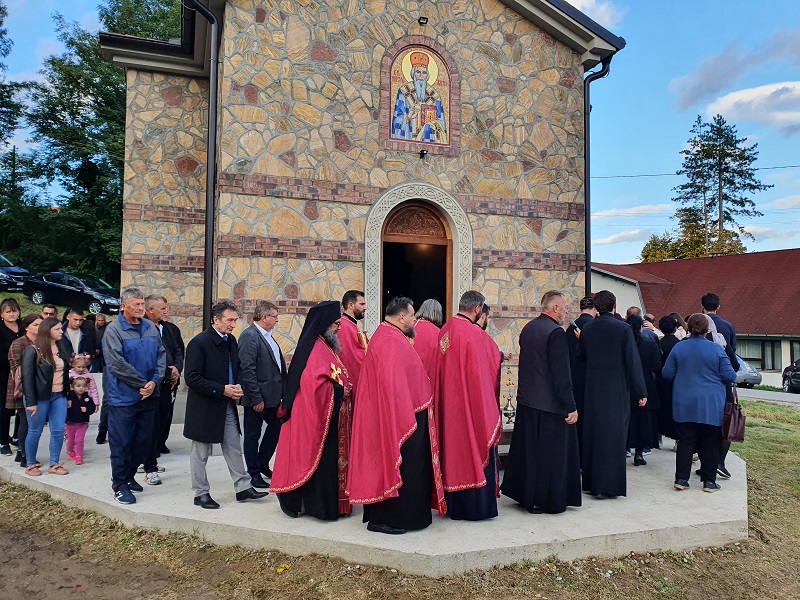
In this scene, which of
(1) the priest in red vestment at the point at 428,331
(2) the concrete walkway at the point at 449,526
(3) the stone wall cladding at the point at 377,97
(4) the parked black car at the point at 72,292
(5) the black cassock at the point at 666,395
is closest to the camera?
(2) the concrete walkway at the point at 449,526

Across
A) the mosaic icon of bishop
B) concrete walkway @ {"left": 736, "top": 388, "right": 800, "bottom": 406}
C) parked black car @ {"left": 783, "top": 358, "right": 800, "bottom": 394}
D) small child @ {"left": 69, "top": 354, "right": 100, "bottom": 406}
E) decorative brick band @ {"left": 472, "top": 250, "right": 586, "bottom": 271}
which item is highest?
the mosaic icon of bishop

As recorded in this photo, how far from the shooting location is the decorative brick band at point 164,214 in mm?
11992

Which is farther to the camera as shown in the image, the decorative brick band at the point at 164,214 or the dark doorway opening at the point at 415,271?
the decorative brick band at the point at 164,214

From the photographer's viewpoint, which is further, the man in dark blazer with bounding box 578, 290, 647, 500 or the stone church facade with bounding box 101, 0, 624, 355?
the stone church facade with bounding box 101, 0, 624, 355

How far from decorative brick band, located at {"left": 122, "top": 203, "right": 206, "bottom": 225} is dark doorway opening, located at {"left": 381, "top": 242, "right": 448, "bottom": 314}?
3587mm

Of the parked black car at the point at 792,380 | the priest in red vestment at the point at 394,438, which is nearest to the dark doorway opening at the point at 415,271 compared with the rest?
the priest in red vestment at the point at 394,438

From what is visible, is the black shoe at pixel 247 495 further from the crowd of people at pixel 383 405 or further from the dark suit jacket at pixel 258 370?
the dark suit jacket at pixel 258 370

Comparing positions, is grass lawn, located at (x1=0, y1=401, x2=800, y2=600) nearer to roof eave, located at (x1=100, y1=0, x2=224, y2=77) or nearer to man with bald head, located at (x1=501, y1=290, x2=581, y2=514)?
man with bald head, located at (x1=501, y1=290, x2=581, y2=514)

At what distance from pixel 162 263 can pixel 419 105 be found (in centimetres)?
543

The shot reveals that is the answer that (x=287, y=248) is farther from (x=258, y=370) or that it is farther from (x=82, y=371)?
(x=258, y=370)

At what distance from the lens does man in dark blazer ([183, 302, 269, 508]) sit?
607 centimetres

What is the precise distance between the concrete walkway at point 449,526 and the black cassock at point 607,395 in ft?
1.16

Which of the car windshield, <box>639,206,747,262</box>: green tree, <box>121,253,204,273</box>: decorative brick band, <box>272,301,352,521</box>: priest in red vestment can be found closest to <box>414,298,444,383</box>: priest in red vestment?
<box>272,301,352,521</box>: priest in red vestment

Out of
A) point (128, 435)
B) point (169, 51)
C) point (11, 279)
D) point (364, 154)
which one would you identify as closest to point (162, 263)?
point (169, 51)
